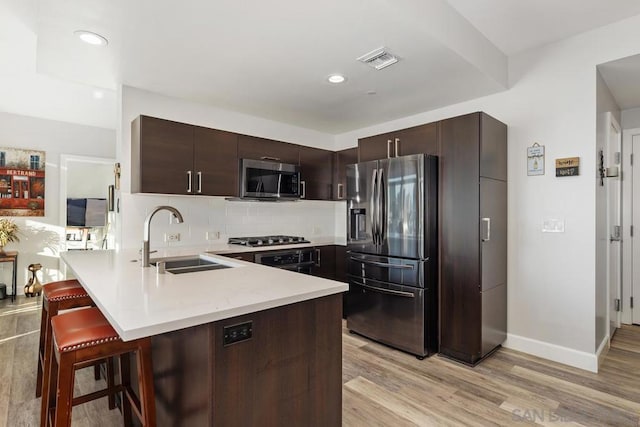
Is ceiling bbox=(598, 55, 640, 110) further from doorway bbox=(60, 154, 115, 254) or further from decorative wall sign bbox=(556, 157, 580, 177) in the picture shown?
doorway bbox=(60, 154, 115, 254)

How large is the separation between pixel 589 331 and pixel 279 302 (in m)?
2.70

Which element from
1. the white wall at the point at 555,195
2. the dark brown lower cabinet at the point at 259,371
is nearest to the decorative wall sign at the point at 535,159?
the white wall at the point at 555,195

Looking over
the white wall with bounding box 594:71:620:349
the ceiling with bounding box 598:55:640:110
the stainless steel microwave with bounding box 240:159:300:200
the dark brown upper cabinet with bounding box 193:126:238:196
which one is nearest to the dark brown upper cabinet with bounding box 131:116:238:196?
the dark brown upper cabinet with bounding box 193:126:238:196

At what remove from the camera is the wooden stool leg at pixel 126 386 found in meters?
1.81

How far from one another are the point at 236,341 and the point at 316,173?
3.21m

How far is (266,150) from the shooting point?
374cm

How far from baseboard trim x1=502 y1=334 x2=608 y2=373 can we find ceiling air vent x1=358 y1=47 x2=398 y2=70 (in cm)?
262

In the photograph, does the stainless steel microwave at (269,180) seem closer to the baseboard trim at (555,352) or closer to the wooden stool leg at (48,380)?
the wooden stool leg at (48,380)

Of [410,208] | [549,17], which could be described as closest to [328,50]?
[410,208]

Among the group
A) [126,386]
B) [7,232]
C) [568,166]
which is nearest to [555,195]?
[568,166]

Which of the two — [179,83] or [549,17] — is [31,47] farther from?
[549,17]

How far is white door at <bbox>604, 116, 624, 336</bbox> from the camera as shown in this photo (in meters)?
3.00

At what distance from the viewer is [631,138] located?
3666mm

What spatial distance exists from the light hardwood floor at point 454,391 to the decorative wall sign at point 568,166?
5.14 ft
